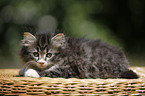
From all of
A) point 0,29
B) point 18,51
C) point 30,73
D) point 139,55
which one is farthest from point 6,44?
point 139,55

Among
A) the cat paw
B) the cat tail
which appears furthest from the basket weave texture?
the cat tail

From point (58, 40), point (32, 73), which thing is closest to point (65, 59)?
point (58, 40)

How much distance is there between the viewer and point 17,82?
1.19m

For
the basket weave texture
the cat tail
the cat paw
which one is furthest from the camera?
the cat tail

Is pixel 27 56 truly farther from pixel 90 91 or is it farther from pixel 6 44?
pixel 6 44

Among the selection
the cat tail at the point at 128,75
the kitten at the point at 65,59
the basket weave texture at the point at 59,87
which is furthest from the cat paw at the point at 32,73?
the cat tail at the point at 128,75

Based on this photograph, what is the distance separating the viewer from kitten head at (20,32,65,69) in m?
1.37

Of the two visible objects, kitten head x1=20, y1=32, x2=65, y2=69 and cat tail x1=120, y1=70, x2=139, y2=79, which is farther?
cat tail x1=120, y1=70, x2=139, y2=79

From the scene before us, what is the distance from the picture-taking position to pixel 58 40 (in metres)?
1.42

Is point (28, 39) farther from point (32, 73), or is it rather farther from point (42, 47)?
point (32, 73)

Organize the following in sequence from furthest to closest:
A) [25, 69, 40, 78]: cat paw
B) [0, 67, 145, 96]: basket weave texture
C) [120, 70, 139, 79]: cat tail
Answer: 1. [120, 70, 139, 79]: cat tail
2. [25, 69, 40, 78]: cat paw
3. [0, 67, 145, 96]: basket weave texture

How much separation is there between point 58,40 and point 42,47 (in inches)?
6.2

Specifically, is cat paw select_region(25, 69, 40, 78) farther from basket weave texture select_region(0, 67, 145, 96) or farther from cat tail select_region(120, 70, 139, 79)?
cat tail select_region(120, 70, 139, 79)

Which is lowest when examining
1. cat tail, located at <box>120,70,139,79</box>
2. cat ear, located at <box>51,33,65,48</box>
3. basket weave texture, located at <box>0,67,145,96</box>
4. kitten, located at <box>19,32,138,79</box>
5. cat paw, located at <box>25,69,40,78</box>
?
basket weave texture, located at <box>0,67,145,96</box>
